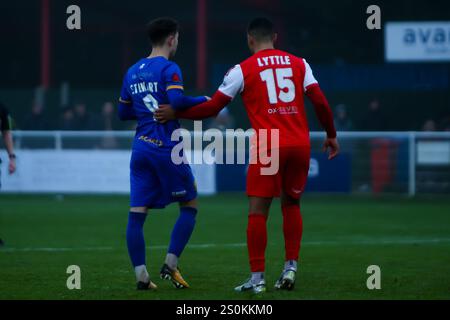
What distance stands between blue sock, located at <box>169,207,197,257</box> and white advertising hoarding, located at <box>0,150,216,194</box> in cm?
1160

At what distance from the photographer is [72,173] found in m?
20.2

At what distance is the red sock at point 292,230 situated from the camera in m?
8.20

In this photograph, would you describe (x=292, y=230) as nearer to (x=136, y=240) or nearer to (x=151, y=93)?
(x=136, y=240)

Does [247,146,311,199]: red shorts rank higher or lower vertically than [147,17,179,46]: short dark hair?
lower

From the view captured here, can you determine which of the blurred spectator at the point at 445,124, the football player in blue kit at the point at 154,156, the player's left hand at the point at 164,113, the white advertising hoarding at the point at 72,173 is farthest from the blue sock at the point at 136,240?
the blurred spectator at the point at 445,124

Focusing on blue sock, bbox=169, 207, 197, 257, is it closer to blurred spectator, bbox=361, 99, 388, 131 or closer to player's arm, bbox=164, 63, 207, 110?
player's arm, bbox=164, 63, 207, 110

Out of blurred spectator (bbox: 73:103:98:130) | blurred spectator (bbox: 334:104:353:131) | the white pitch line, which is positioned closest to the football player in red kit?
the white pitch line

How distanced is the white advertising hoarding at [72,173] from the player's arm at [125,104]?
11588 mm

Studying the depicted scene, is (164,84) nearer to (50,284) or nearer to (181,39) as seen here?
(50,284)

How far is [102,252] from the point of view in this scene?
1104 cm

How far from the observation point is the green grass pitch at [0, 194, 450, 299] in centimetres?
803

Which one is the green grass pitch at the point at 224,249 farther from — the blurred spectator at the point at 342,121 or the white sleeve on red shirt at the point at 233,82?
the blurred spectator at the point at 342,121

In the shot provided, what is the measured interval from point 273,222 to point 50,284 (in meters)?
6.80

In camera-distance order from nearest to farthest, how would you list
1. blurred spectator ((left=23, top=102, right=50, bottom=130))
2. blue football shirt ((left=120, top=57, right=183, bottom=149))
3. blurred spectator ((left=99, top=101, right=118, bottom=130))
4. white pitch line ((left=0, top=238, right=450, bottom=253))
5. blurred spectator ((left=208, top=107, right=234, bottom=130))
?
blue football shirt ((left=120, top=57, right=183, bottom=149)) → white pitch line ((left=0, top=238, right=450, bottom=253)) → blurred spectator ((left=208, top=107, right=234, bottom=130)) → blurred spectator ((left=99, top=101, right=118, bottom=130)) → blurred spectator ((left=23, top=102, right=50, bottom=130))
